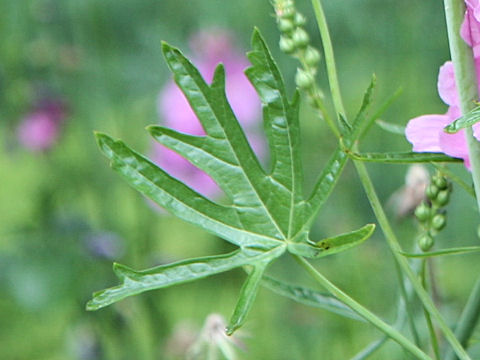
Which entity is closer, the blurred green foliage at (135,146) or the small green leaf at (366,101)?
the small green leaf at (366,101)

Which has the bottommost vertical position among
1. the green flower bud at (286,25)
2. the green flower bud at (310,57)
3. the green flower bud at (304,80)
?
the green flower bud at (304,80)

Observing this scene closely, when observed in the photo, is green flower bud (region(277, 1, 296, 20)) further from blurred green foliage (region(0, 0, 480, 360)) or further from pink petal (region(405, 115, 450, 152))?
blurred green foliage (region(0, 0, 480, 360))

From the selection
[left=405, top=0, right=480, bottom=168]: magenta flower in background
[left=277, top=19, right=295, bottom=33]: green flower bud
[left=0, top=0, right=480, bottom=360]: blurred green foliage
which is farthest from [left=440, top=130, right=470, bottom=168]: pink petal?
[left=0, top=0, right=480, bottom=360]: blurred green foliage

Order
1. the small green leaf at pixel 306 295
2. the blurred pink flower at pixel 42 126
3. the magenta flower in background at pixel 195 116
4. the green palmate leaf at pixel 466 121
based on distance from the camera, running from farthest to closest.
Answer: the blurred pink flower at pixel 42 126 → the magenta flower in background at pixel 195 116 → the small green leaf at pixel 306 295 → the green palmate leaf at pixel 466 121

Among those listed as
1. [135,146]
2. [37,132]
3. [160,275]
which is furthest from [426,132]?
[135,146]

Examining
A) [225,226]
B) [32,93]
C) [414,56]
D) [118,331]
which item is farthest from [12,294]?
[414,56]

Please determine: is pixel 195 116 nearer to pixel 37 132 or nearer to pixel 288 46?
pixel 37 132

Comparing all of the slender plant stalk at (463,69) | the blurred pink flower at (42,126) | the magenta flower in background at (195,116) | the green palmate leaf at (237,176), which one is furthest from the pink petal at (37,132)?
the slender plant stalk at (463,69)

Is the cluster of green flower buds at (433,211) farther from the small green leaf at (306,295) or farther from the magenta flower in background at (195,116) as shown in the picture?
the magenta flower in background at (195,116)
